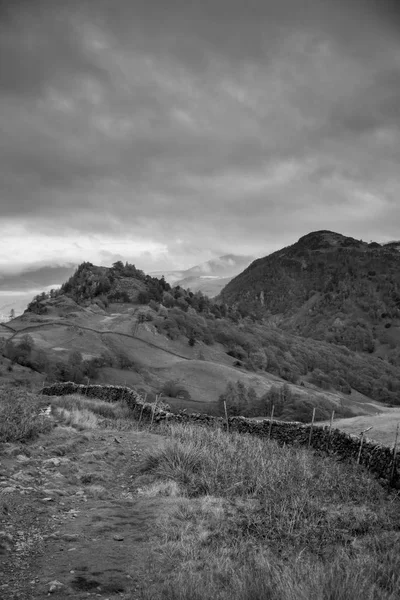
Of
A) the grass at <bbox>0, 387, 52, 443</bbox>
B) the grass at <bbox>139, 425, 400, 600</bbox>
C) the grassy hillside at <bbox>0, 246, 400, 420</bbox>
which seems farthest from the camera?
the grassy hillside at <bbox>0, 246, 400, 420</bbox>

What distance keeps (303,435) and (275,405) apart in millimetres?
32504

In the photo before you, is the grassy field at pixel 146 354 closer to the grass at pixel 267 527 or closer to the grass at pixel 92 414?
the grass at pixel 92 414

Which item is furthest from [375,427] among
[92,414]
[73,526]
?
[73,526]

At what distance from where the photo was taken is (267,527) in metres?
8.78

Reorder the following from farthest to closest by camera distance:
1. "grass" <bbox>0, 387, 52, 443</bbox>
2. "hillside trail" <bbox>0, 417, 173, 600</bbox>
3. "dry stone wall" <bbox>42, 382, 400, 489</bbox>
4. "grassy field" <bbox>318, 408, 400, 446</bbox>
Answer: "grassy field" <bbox>318, 408, 400, 446</bbox> < "dry stone wall" <bbox>42, 382, 400, 489</bbox> < "grass" <bbox>0, 387, 52, 443</bbox> < "hillside trail" <bbox>0, 417, 173, 600</bbox>

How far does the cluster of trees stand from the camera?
1820 inches

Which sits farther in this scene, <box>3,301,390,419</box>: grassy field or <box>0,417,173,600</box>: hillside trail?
<box>3,301,390,419</box>: grassy field

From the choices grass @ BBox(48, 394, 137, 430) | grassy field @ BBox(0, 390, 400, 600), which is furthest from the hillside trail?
grass @ BBox(48, 394, 137, 430)

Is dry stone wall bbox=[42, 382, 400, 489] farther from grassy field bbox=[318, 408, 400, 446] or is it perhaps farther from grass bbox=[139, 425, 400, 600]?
grassy field bbox=[318, 408, 400, 446]

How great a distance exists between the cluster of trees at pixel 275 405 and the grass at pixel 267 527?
2970 centimetres

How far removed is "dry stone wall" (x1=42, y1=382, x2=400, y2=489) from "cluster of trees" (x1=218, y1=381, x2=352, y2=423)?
1807 cm

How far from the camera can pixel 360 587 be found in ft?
17.7

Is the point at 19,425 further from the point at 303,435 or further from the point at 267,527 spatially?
the point at 303,435

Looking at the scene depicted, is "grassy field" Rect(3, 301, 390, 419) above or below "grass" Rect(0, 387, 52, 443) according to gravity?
below
